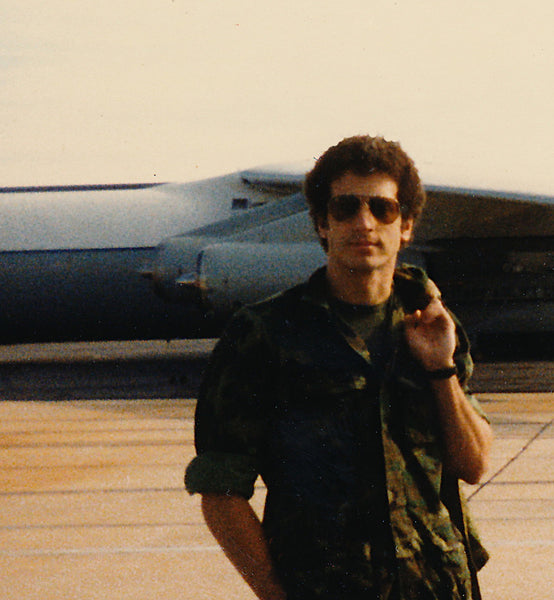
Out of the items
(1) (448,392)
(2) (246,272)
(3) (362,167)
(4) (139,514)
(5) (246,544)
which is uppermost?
(3) (362,167)

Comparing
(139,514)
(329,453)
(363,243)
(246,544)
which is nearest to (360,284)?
(363,243)

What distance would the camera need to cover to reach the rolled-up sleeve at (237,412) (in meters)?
1.89

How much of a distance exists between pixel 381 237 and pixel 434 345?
0.83 feet

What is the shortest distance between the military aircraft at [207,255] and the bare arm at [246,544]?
981 centimetres

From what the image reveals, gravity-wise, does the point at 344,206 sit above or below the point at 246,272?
above

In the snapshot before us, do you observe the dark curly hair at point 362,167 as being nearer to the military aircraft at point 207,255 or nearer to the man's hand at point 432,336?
the man's hand at point 432,336

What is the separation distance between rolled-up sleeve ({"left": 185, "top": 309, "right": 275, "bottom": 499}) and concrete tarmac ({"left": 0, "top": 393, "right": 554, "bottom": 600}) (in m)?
2.17

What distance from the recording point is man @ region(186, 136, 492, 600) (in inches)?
73.5

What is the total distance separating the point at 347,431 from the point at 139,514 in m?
3.67

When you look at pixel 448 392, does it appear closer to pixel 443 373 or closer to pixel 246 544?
pixel 443 373

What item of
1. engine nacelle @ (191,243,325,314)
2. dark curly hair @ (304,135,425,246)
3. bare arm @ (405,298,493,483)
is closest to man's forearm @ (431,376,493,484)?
bare arm @ (405,298,493,483)

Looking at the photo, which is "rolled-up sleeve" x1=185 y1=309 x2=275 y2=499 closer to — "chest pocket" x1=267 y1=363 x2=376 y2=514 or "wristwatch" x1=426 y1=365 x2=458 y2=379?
"chest pocket" x1=267 y1=363 x2=376 y2=514

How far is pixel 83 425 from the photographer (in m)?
8.55

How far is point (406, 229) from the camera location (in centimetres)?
212
